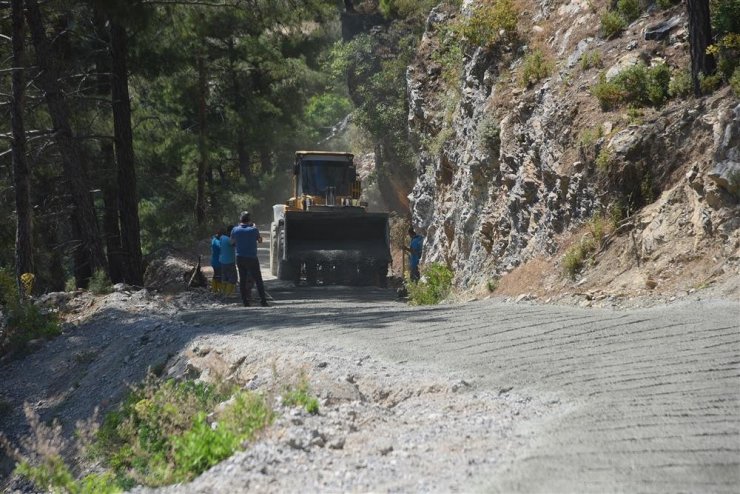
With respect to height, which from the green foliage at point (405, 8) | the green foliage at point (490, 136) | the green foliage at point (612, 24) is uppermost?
the green foliage at point (405, 8)

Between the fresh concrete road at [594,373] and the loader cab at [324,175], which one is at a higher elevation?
the loader cab at [324,175]

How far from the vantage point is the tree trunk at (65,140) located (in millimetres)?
21672

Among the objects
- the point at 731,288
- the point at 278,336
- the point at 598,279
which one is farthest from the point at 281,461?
the point at 598,279

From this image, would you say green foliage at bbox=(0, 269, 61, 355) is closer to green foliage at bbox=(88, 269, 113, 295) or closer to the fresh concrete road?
green foliage at bbox=(88, 269, 113, 295)

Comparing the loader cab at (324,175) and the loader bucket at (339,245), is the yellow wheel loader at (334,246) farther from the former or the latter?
the loader cab at (324,175)

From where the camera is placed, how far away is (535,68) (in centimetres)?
2016

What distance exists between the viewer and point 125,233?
76.1 feet

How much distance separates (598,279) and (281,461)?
8.67 meters

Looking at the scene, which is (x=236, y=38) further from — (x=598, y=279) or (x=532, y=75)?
(x=598, y=279)

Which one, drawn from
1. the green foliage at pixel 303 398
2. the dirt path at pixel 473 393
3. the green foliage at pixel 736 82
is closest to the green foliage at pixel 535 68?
the green foliage at pixel 736 82

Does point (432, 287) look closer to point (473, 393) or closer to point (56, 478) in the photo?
point (473, 393)

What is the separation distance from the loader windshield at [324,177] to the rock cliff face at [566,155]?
4.35 m

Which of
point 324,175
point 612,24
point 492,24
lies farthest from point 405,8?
point 612,24

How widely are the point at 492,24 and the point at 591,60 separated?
4961 millimetres
